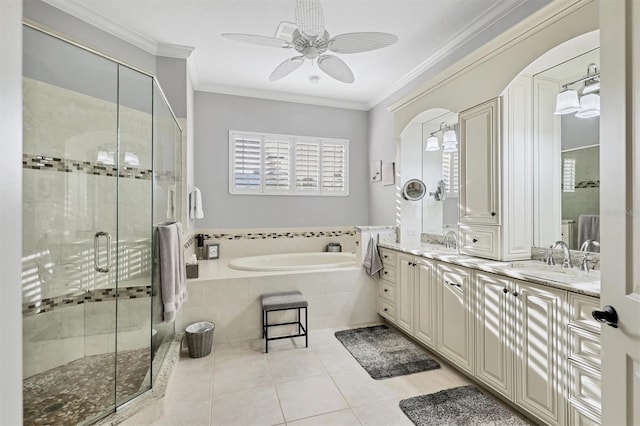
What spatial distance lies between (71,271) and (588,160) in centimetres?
376

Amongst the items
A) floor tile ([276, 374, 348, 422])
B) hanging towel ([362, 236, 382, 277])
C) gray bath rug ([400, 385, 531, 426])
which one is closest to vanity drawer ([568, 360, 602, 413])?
gray bath rug ([400, 385, 531, 426])

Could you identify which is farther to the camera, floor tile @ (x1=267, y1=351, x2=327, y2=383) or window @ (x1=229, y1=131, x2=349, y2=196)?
window @ (x1=229, y1=131, x2=349, y2=196)

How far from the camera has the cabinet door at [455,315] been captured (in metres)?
2.21

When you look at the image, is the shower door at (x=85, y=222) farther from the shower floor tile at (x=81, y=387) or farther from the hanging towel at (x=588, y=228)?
the hanging towel at (x=588, y=228)

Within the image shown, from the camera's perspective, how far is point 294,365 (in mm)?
2514

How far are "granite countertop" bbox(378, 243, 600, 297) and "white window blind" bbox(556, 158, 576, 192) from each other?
57 centimetres

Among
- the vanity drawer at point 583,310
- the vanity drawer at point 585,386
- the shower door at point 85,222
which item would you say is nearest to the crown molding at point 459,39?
the vanity drawer at point 583,310

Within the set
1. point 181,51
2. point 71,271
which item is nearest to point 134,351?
point 71,271

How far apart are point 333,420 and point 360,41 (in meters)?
2.43

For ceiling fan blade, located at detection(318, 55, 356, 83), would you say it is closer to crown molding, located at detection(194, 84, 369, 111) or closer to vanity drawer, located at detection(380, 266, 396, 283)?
vanity drawer, located at detection(380, 266, 396, 283)

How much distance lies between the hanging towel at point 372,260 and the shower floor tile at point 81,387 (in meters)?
2.15

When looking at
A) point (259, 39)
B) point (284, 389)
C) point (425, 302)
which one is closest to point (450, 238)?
point (425, 302)

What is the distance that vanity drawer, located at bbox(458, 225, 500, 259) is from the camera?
2289mm

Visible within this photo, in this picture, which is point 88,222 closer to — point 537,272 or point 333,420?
point 333,420
